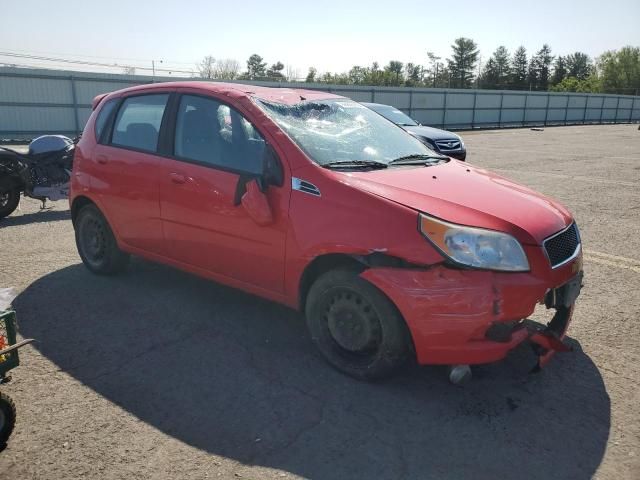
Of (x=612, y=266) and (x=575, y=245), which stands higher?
(x=575, y=245)

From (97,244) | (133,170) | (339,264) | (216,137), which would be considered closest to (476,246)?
(339,264)

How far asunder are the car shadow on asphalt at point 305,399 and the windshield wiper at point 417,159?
1416 mm

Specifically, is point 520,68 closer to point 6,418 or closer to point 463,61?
point 463,61

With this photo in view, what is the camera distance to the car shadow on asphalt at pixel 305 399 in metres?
2.58

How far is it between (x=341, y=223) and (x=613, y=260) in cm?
391

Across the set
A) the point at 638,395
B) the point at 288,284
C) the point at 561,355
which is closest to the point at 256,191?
the point at 288,284

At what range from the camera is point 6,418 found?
258 cm

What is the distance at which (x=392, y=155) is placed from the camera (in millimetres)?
3889

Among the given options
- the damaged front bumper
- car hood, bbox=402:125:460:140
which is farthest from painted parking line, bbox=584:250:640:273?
car hood, bbox=402:125:460:140

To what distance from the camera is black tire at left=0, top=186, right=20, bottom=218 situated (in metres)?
7.11

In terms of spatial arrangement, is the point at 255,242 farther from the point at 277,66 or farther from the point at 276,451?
the point at 277,66

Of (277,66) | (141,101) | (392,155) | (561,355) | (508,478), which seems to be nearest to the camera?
(508,478)

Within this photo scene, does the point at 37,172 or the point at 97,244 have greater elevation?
the point at 37,172

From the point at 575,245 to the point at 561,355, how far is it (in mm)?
792
